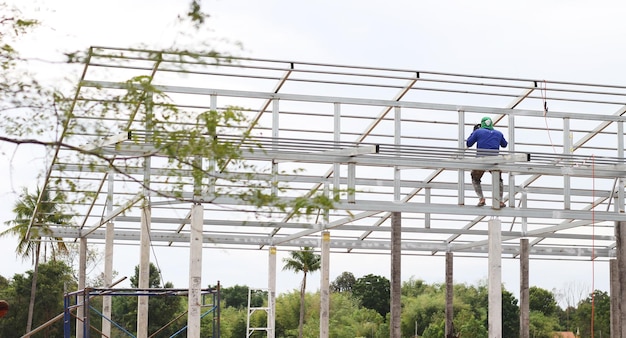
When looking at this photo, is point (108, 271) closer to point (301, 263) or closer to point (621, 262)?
point (621, 262)

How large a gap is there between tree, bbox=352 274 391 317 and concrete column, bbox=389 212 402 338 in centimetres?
3457

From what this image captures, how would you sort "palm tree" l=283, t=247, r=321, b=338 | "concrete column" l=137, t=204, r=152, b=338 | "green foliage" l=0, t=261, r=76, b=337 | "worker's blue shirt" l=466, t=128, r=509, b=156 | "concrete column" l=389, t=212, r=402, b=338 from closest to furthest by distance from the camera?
1. "worker's blue shirt" l=466, t=128, r=509, b=156
2. "concrete column" l=137, t=204, r=152, b=338
3. "concrete column" l=389, t=212, r=402, b=338
4. "green foliage" l=0, t=261, r=76, b=337
5. "palm tree" l=283, t=247, r=321, b=338

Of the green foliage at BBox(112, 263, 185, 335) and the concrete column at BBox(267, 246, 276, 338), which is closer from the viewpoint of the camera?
the concrete column at BBox(267, 246, 276, 338)

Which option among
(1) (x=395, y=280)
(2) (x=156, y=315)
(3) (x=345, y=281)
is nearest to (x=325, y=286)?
(1) (x=395, y=280)

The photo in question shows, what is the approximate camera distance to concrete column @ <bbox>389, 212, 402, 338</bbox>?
24.3m

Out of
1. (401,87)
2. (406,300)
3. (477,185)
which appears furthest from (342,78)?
(406,300)

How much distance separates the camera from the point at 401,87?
82.7 feet

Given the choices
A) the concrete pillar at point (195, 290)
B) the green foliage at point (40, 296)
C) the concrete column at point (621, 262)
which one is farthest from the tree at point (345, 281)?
the concrete pillar at point (195, 290)

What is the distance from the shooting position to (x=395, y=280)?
2453 cm

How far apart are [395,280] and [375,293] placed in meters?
35.3

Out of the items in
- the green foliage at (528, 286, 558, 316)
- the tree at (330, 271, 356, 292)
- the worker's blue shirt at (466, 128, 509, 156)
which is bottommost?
the green foliage at (528, 286, 558, 316)

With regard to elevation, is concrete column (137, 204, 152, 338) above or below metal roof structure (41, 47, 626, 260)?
below

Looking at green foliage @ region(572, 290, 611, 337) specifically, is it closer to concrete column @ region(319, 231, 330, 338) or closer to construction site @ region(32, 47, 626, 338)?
construction site @ region(32, 47, 626, 338)

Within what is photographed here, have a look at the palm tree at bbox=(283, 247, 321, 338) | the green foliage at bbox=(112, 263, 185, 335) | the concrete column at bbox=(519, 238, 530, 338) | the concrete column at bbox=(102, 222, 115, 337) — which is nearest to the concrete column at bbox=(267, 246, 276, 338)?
the concrete column at bbox=(102, 222, 115, 337)
